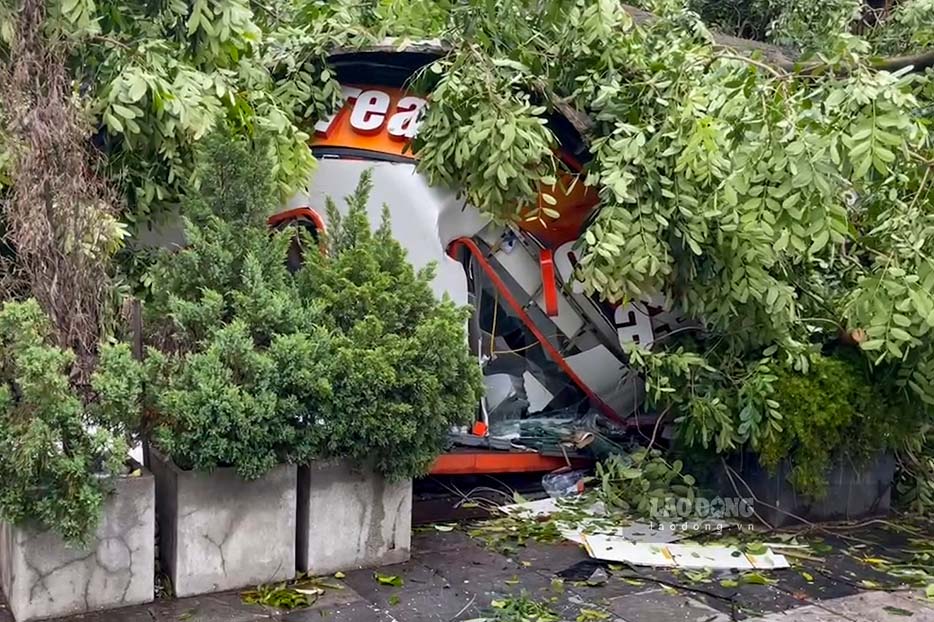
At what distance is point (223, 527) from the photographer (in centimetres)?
492

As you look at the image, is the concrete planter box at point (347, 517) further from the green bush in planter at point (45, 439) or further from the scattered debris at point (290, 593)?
the green bush in planter at point (45, 439)

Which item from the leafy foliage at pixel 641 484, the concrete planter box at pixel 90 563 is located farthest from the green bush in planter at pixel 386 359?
the leafy foliage at pixel 641 484

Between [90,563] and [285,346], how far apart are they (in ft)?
4.35

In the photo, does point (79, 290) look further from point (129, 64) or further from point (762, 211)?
point (762, 211)

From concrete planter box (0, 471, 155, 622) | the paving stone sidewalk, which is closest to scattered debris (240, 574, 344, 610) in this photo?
the paving stone sidewalk

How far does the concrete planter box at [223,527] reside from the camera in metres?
4.84

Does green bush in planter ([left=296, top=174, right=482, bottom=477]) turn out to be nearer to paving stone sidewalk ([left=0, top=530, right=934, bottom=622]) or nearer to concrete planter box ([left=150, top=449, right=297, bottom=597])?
concrete planter box ([left=150, top=449, right=297, bottom=597])

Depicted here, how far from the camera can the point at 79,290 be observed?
4891mm

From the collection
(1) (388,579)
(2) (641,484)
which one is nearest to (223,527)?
(1) (388,579)

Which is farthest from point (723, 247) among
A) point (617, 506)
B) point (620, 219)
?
point (617, 506)

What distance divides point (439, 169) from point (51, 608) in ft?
11.4

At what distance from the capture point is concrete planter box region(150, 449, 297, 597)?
4836mm

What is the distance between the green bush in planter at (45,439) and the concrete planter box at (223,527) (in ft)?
1.61

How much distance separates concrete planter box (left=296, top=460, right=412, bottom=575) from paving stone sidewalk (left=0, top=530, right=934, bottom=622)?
0.12m
